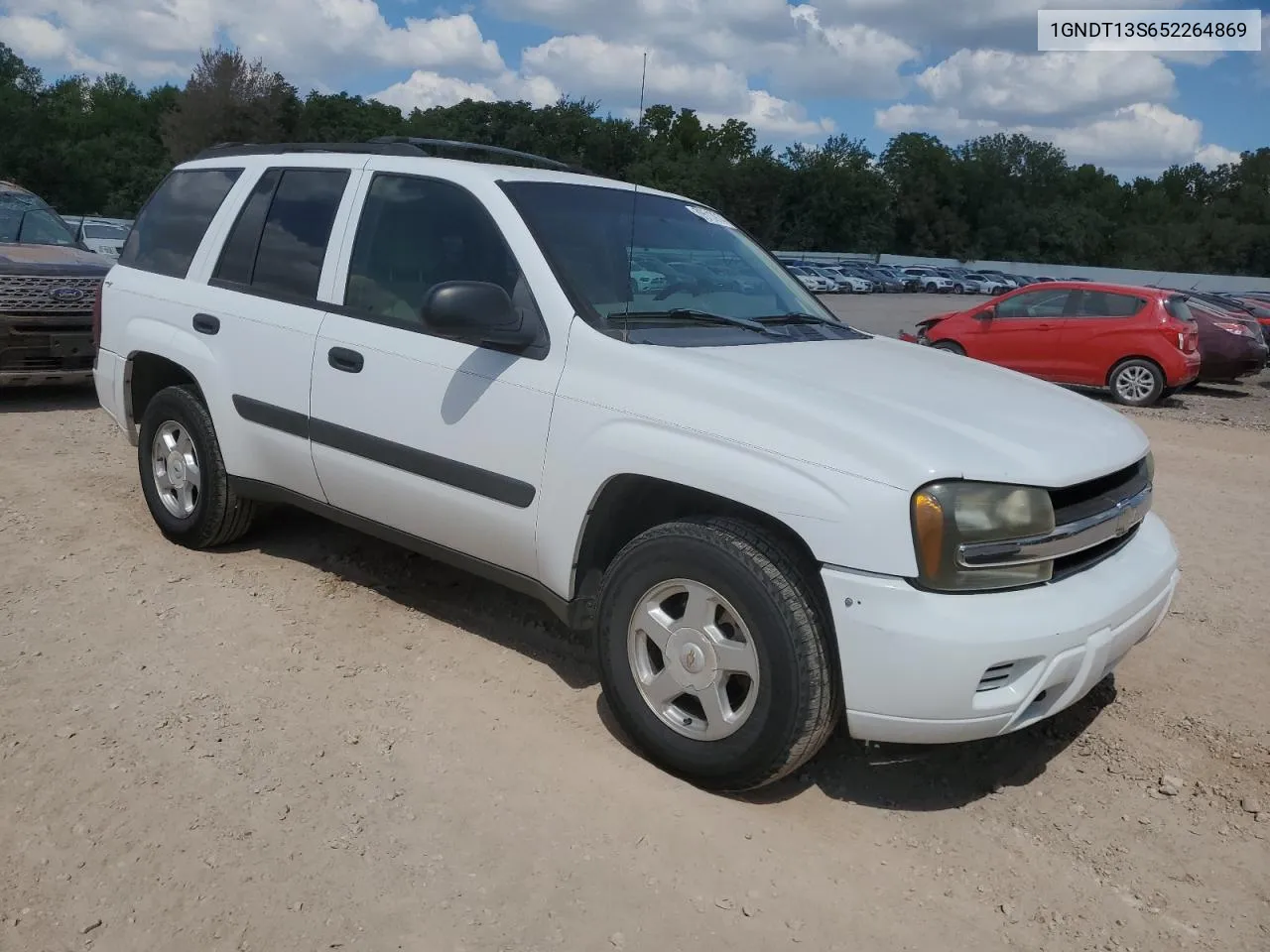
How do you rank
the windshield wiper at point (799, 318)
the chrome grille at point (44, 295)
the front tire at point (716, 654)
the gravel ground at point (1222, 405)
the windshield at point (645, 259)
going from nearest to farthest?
the front tire at point (716, 654)
the windshield at point (645, 259)
the windshield wiper at point (799, 318)
the chrome grille at point (44, 295)
the gravel ground at point (1222, 405)

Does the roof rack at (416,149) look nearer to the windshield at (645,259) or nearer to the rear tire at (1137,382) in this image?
the windshield at (645,259)

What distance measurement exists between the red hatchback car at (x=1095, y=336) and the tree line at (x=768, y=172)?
32271 mm

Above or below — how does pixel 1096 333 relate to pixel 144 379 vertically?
above

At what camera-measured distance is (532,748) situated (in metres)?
3.53

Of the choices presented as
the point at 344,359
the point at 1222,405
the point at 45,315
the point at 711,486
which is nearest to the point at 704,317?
the point at 711,486

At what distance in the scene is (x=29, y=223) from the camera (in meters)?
9.64

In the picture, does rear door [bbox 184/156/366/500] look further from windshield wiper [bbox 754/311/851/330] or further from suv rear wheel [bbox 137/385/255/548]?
windshield wiper [bbox 754/311/851/330]

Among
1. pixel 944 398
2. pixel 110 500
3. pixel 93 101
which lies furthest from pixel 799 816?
pixel 93 101

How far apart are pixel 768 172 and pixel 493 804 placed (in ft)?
245

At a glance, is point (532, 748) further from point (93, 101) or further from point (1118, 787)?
point (93, 101)

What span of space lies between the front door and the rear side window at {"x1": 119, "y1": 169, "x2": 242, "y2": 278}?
117 cm

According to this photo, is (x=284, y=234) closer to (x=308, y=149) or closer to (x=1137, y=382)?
(x=308, y=149)

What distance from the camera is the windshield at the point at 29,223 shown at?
9.47 m

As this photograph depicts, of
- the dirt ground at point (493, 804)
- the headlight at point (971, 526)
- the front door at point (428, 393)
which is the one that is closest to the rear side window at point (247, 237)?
the front door at point (428, 393)
